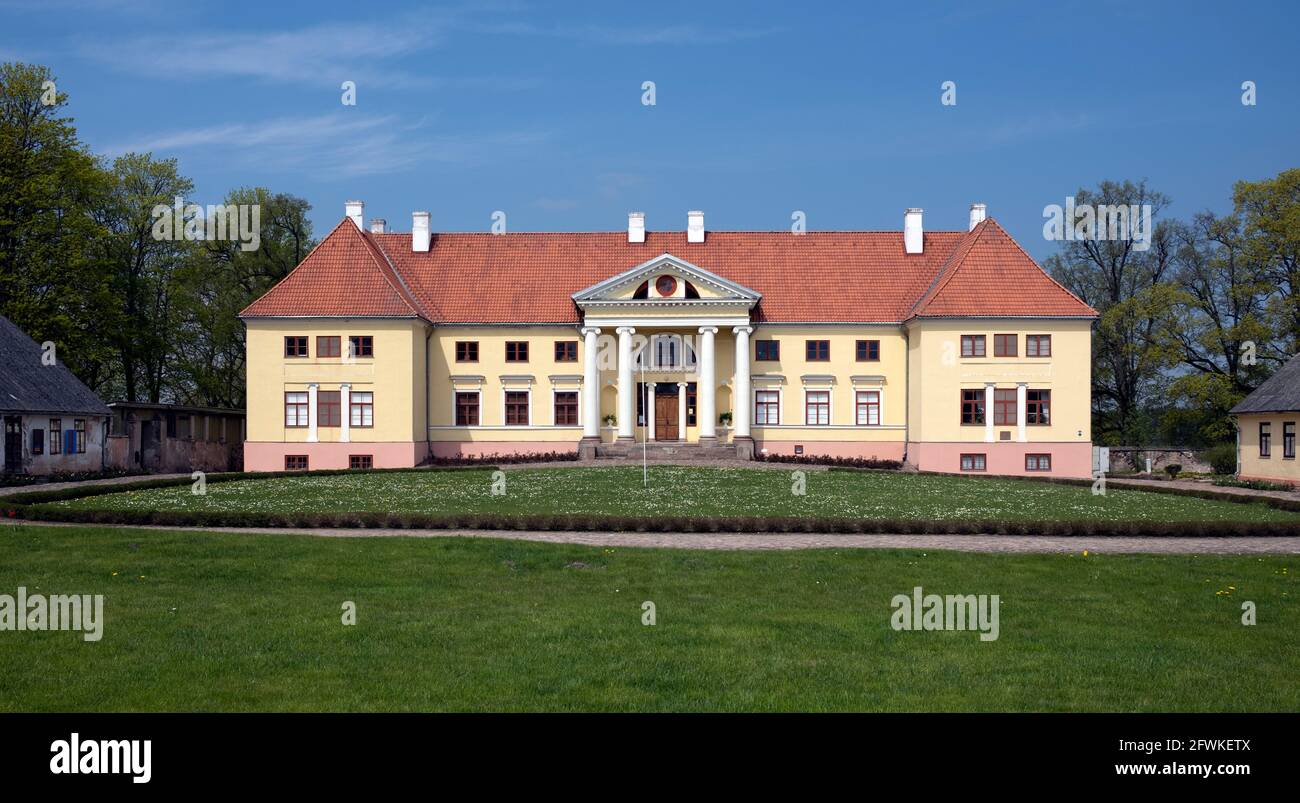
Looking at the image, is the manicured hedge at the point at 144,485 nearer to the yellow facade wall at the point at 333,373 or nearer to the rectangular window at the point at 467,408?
the yellow facade wall at the point at 333,373

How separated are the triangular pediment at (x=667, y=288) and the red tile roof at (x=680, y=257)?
204 centimetres

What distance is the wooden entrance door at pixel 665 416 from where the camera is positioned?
5575cm

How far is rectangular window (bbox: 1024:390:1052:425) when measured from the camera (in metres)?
50.9

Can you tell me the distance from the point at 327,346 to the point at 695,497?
24347 mm

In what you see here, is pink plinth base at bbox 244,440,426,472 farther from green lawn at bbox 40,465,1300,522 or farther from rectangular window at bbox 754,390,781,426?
rectangular window at bbox 754,390,781,426

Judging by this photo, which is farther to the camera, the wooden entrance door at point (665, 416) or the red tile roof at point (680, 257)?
the wooden entrance door at point (665, 416)

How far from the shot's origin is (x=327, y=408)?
51312 millimetres

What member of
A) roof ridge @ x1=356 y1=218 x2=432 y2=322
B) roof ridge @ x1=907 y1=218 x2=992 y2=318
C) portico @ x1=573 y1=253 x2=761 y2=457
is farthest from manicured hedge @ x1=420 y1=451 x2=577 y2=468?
roof ridge @ x1=907 y1=218 x2=992 y2=318

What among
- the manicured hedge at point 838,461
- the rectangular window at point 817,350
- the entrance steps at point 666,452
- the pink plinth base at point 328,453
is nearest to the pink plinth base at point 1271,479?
the manicured hedge at point 838,461

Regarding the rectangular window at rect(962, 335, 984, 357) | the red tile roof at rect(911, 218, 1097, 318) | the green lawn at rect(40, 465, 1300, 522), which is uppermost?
the red tile roof at rect(911, 218, 1097, 318)

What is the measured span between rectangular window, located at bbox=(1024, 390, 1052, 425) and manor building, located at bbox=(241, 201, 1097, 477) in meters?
0.07

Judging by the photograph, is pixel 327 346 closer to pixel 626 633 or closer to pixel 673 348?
pixel 673 348
